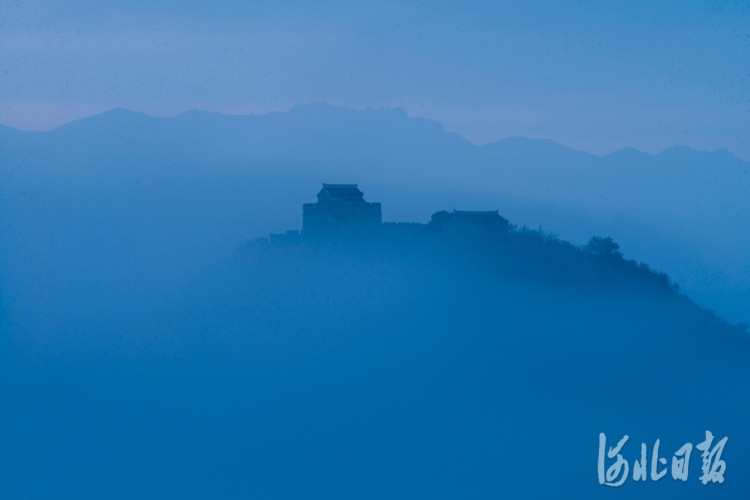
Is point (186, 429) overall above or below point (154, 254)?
below

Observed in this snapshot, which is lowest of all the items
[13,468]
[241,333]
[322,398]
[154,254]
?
[13,468]

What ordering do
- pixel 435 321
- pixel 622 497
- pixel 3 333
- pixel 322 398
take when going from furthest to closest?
pixel 3 333 → pixel 435 321 → pixel 322 398 → pixel 622 497

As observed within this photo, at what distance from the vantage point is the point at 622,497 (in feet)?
89.1

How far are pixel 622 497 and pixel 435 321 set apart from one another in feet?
A: 40.9

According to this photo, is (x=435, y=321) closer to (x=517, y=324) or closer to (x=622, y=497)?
(x=517, y=324)

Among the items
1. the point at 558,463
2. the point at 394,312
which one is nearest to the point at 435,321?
the point at 394,312

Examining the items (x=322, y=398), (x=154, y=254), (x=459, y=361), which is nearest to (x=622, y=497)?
(x=459, y=361)

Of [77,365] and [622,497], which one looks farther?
[77,365]

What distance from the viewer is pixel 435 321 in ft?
112

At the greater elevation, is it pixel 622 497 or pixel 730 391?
pixel 730 391

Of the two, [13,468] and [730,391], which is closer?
[13,468]

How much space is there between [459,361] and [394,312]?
15.4 feet

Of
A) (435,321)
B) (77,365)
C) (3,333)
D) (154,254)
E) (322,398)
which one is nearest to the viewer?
(322,398)

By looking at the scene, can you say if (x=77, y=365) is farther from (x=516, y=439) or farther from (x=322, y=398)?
(x=516, y=439)
